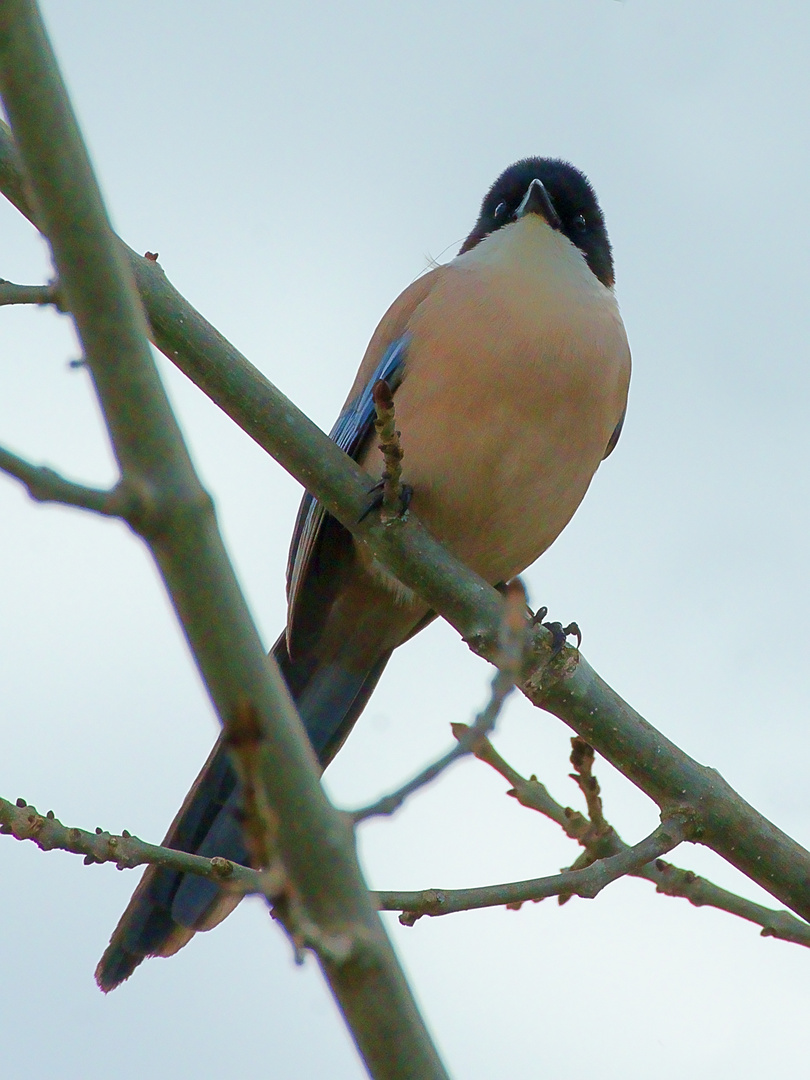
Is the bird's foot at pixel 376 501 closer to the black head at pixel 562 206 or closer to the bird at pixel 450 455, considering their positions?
the bird at pixel 450 455

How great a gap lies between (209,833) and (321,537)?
3.64 feet

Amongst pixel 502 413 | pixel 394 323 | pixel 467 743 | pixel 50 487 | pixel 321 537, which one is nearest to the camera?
pixel 50 487

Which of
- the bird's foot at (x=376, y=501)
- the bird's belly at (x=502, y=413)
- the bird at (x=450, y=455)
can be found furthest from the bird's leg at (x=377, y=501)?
the bird's belly at (x=502, y=413)

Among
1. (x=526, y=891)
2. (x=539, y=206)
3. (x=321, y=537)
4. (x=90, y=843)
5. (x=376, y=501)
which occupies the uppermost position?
(x=539, y=206)

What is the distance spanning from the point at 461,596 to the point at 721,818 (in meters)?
0.93

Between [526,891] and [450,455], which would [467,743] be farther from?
[450,455]

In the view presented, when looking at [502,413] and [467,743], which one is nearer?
[467,743]

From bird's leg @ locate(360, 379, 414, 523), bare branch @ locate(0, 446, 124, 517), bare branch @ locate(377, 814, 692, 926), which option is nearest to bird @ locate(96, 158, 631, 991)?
bird's leg @ locate(360, 379, 414, 523)

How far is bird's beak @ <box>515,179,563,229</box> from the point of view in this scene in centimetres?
513

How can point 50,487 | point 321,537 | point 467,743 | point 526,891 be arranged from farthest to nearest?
point 321,537
point 526,891
point 467,743
point 50,487

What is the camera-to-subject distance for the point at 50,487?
166 centimetres

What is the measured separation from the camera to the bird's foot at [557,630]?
12.2 ft

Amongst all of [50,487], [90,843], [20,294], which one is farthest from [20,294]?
[50,487]

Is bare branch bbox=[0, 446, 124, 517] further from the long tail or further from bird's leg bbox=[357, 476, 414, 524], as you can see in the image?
bird's leg bbox=[357, 476, 414, 524]
